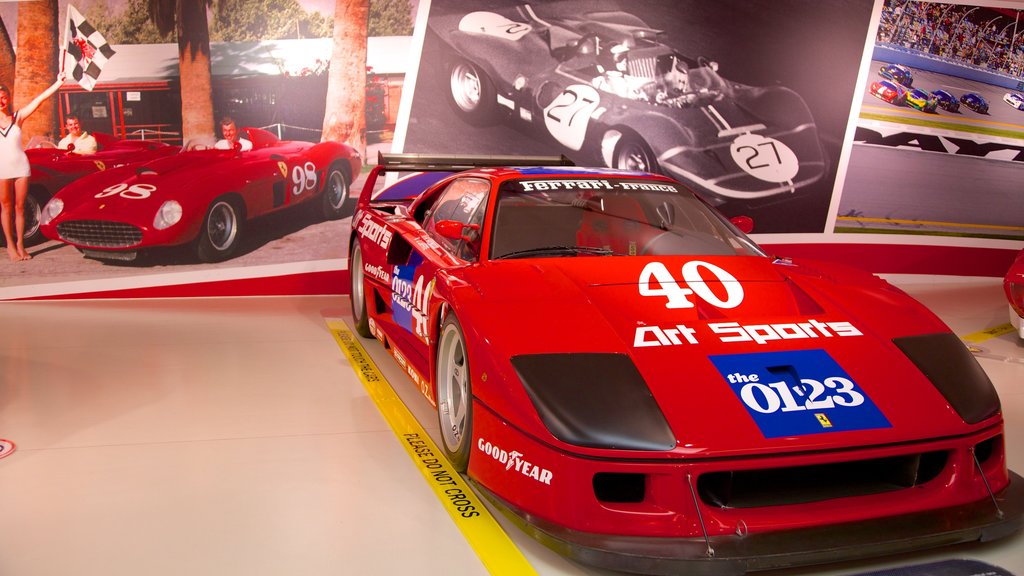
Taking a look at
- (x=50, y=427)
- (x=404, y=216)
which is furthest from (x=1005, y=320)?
(x=50, y=427)

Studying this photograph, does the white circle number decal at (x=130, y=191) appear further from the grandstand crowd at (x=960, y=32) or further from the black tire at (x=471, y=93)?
the grandstand crowd at (x=960, y=32)

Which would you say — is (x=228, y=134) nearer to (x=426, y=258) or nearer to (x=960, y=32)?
(x=426, y=258)

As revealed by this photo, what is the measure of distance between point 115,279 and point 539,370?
15.1 feet

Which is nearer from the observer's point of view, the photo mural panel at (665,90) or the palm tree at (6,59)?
the palm tree at (6,59)

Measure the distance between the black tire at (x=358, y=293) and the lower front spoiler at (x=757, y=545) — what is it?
2.78 meters

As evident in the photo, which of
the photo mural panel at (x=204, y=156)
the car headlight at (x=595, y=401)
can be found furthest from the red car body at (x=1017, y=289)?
the photo mural panel at (x=204, y=156)

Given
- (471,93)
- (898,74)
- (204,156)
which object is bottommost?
(204,156)

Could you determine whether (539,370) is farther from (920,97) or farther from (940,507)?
(920,97)

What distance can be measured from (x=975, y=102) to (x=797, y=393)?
6.44m

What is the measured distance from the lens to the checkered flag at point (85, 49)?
17.8ft

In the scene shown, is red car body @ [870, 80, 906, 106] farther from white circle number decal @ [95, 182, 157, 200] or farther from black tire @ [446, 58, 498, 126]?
white circle number decal @ [95, 182, 157, 200]

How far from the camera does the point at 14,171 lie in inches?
213

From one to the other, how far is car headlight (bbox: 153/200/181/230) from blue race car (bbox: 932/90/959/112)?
6296mm

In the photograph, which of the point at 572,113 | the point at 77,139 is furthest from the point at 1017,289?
the point at 77,139
